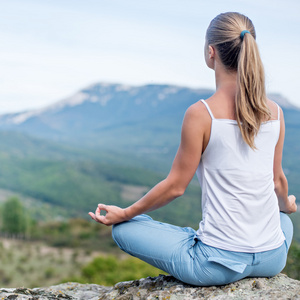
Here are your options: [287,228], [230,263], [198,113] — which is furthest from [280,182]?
[198,113]

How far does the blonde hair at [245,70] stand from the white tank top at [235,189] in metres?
0.07

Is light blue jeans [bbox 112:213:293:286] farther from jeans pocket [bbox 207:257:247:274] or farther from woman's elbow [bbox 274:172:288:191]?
woman's elbow [bbox 274:172:288:191]

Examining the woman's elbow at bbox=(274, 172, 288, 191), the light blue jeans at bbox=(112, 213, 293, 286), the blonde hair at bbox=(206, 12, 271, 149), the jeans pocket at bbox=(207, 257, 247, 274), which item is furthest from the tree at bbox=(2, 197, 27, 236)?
the blonde hair at bbox=(206, 12, 271, 149)

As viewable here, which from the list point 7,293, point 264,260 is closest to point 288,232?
point 264,260

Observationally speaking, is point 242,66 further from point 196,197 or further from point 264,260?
point 196,197

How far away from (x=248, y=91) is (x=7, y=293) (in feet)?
7.43

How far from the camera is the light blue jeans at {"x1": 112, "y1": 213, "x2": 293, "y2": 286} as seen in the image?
2363mm

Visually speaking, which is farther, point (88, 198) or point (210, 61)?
point (88, 198)

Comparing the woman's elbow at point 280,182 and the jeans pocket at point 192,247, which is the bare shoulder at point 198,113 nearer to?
the jeans pocket at point 192,247

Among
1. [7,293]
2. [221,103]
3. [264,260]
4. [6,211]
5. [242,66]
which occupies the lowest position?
[6,211]

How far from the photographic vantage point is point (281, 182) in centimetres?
284

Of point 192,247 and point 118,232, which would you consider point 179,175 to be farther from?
point 118,232

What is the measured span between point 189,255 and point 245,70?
117 cm

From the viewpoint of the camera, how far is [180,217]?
9700 centimetres
